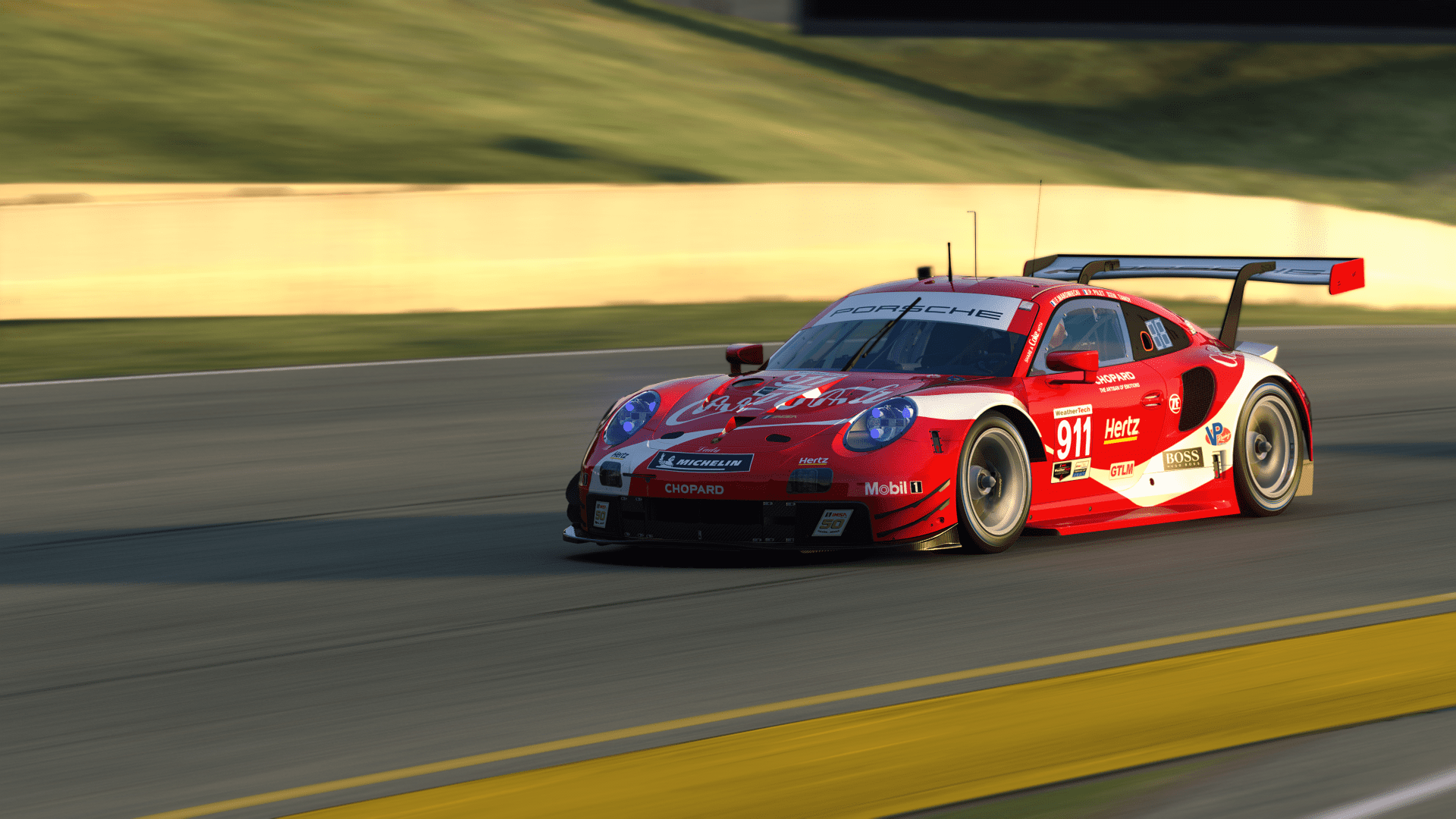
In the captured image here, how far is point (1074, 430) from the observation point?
8.13 m

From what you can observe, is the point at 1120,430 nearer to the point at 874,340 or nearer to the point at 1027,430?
the point at 1027,430

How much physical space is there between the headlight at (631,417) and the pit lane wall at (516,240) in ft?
41.1

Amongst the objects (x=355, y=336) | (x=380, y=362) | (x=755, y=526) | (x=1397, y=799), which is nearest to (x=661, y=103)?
(x=355, y=336)

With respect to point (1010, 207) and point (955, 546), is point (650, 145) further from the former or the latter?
point (955, 546)

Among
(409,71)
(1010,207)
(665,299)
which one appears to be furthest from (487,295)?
(409,71)

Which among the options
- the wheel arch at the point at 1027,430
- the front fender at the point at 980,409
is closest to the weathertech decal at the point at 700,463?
the front fender at the point at 980,409

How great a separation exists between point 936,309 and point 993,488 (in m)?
1.04

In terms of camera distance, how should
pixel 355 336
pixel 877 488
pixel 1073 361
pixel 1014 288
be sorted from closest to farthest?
pixel 877 488 → pixel 1073 361 → pixel 1014 288 → pixel 355 336

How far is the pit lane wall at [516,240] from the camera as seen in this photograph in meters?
19.2

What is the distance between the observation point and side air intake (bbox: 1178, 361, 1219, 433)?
8734 mm

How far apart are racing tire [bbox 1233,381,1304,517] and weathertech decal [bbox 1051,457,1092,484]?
3.67 feet

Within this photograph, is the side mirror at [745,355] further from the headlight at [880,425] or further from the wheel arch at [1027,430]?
the wheel arch at [1027,430]

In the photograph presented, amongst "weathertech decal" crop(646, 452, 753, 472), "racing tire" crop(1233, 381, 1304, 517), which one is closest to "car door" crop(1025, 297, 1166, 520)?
"racing tire" crop(1233, 381, 1304, 517)

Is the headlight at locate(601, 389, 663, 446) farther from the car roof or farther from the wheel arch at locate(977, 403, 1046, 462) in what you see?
the wheel arch at locate(977, 403, 1046, 462)
